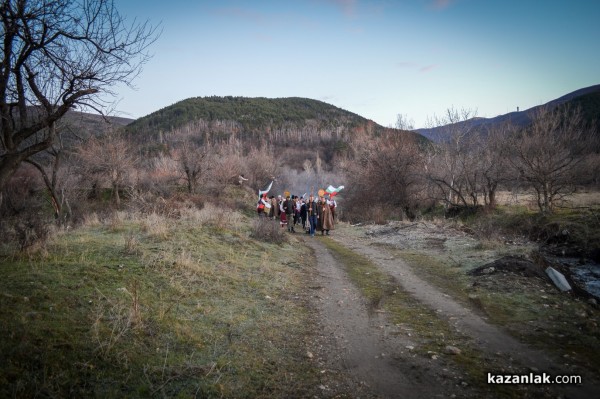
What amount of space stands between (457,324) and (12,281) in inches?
277

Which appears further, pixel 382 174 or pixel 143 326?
pixel 382 174

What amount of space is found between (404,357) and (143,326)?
3583 mm

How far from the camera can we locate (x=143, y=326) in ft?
15.0

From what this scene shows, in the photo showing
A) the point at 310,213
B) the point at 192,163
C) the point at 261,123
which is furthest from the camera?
the point at 261,123

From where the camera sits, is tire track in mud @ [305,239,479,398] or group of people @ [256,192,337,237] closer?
tire track in mud @ [305,239,479,398]

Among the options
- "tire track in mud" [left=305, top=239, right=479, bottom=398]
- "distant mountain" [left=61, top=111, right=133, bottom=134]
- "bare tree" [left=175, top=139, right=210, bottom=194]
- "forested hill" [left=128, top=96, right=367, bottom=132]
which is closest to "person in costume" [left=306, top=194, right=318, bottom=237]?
"distant mountain" [left=61, top=111, right=133, bottom=134]

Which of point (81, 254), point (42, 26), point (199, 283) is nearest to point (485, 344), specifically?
point (199, 283)

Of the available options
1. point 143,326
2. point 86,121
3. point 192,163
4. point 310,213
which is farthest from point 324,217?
point 192,163

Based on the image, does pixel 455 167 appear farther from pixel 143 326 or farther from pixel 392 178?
pixel 143 326

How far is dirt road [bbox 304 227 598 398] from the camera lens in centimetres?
387

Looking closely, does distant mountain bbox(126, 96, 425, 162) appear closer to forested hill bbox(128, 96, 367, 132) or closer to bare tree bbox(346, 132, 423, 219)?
forested hill bbox(128, 96, 367, 132)

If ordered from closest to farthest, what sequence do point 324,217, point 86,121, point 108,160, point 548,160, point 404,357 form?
point 404,357 → point 86,121 → point 324,217 → point 548,160 → point 108,160

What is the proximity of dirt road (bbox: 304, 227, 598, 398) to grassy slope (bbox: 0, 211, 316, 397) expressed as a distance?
1.46ft

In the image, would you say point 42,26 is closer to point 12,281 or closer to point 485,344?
point 12,281
